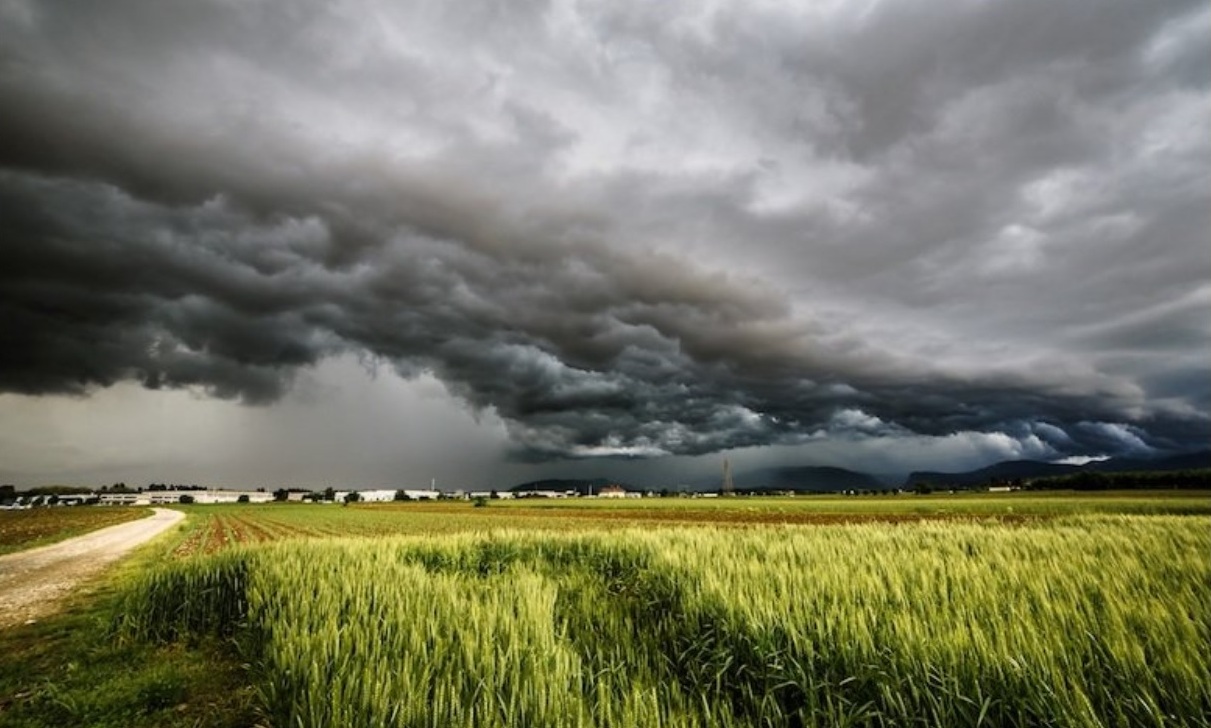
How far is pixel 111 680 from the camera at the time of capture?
8.11 m

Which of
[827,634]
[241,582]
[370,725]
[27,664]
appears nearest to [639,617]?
[827,634]

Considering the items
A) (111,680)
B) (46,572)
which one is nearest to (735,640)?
(111,680)

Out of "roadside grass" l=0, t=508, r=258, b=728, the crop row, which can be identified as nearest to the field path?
"roadside grass" l=0, t=508, r=258, b=728

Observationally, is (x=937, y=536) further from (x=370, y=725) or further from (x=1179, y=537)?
(x=370, y=725)

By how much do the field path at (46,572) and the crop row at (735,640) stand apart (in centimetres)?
570

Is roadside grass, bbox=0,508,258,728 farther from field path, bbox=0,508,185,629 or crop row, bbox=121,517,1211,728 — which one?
field path, bbox=0,508,185,629

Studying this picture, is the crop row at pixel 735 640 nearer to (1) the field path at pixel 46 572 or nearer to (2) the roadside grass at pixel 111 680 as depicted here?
(2) the roadside grass at pixel 111 680

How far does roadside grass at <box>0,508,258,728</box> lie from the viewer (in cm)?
668

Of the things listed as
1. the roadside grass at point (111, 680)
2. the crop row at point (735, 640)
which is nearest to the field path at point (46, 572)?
the roadside grass at point (111, 680)

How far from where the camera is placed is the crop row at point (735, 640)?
391cm

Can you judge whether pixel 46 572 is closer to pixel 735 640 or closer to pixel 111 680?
pixel 111 680

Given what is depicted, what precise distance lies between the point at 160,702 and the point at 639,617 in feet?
21.5

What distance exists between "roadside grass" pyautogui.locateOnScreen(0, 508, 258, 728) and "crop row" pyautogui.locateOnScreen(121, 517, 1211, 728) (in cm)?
63

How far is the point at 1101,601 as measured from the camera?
21.6 feet
